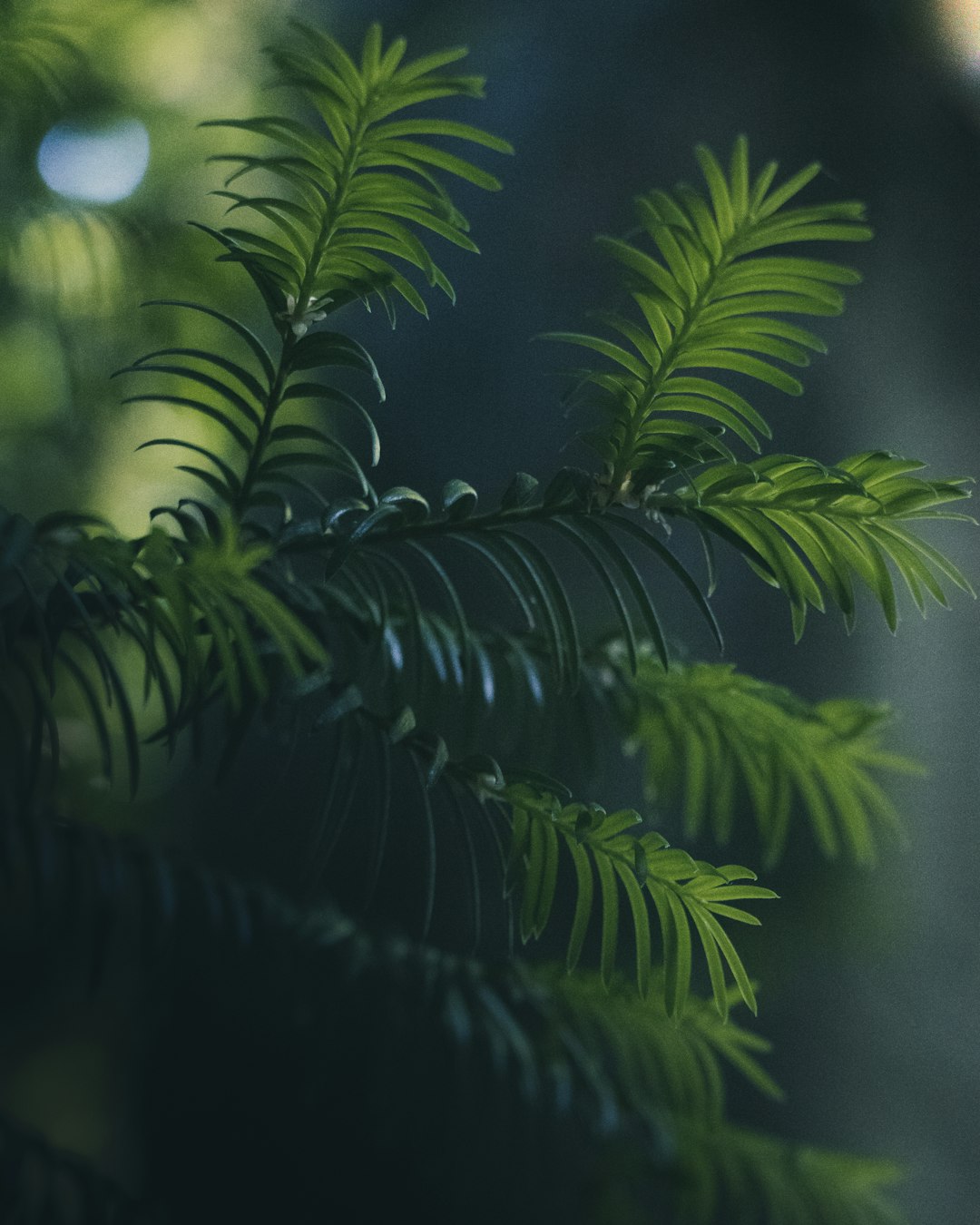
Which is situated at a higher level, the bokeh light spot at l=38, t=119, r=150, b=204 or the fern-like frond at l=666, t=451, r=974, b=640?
the bokeh light spot at l=38, t=119, r=150, b=204

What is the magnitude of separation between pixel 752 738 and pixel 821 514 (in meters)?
0.16

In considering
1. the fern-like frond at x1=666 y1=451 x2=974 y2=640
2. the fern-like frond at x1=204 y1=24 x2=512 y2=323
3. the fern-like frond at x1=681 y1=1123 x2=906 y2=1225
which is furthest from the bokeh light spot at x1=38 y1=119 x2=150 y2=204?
the fern-like frond at x1=681 y1=1123 x2=906 y2=1225

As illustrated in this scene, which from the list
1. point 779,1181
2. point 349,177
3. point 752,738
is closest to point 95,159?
point 349,177

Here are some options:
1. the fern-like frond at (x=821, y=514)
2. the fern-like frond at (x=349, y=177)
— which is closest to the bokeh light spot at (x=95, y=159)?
the fern-like frond at (x=349, y=177)

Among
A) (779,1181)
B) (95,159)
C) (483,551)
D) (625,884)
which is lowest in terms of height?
(779,1181)

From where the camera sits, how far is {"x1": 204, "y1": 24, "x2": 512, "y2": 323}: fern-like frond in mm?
299

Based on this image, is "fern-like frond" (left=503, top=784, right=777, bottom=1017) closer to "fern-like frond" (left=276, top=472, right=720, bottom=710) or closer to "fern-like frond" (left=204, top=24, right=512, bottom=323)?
"fern-like frond" (left=276, top=472, right=720, bottom=710)

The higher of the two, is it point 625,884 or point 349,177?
point 349,177

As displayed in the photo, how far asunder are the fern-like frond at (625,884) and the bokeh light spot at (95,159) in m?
0.60

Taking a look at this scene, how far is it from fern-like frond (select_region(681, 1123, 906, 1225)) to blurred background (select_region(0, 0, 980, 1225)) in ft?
0.93

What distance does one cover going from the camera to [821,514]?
1.06 feet

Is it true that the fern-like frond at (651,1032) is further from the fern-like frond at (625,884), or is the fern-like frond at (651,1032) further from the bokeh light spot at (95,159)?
the bokeh light spot at (95,159)

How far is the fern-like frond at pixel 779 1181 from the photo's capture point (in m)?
0.52

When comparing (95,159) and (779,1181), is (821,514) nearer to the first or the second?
(779,1181)
